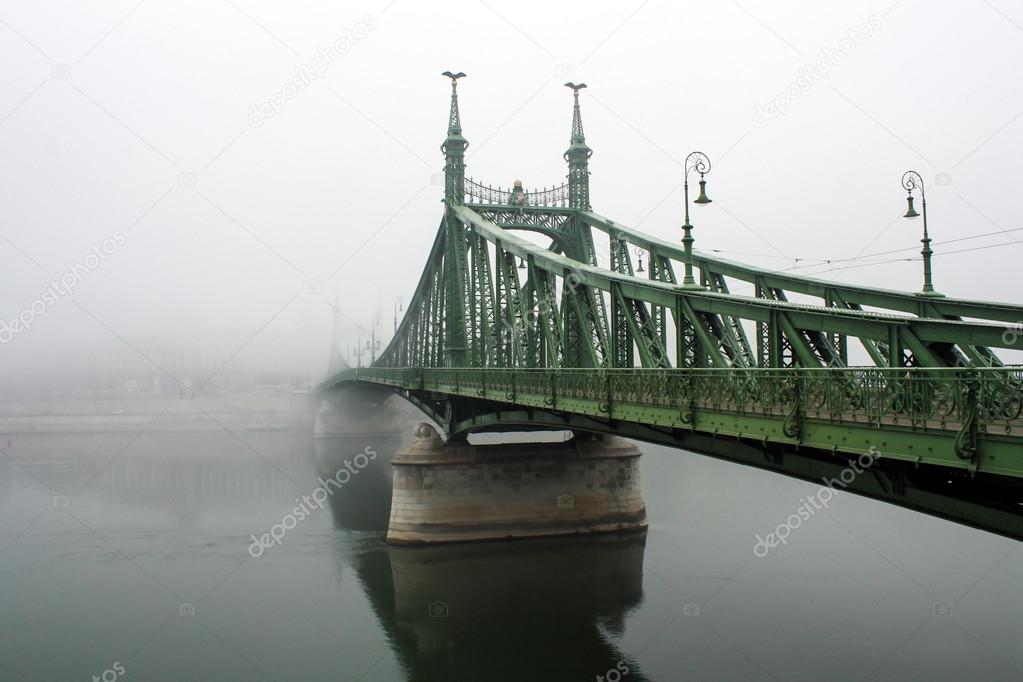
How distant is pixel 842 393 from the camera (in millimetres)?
11211

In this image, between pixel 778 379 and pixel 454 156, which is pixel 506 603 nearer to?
pixel 778 379

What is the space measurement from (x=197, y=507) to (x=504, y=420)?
30031 mm

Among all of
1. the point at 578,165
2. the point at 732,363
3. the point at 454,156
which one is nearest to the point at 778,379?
the point at 732,363

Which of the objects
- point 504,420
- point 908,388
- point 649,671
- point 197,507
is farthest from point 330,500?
point 908,388

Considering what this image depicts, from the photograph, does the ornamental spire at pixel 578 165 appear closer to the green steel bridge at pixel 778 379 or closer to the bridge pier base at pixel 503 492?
the green steel bridge at pixel 778 379

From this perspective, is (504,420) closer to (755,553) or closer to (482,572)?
(482,572)

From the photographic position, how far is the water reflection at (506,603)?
23.3 metres

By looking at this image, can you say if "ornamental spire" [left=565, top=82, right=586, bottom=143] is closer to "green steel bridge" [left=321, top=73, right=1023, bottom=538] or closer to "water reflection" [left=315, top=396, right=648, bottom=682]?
"green steel bridge" [left=321, top=73, right=1023, bottom=538]

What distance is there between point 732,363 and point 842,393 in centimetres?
686

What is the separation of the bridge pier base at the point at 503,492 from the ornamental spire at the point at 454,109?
18.4 meters

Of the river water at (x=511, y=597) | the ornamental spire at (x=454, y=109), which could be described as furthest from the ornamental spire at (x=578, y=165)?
the river water at (x=511, y=597)

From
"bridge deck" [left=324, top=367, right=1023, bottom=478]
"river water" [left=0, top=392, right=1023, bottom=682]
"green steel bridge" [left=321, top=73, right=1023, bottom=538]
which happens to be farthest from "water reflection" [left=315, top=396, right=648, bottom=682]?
"bridge deck" [left=324, top=367, right=1023, bottom=478]

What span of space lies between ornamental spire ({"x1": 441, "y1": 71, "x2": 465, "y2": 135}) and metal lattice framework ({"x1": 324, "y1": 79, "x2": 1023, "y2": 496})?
25.8 feet

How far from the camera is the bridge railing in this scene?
9039 millimetres
